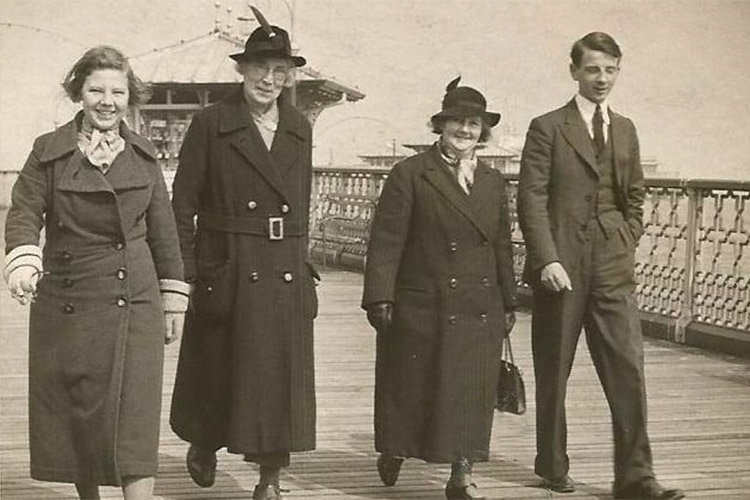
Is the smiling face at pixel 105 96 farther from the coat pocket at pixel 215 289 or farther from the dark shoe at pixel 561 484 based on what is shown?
the dark shoe at pixel 561 484

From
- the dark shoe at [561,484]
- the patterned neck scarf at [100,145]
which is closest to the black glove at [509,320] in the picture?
the dark shoe at [561,484]

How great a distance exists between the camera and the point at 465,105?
13.8ft

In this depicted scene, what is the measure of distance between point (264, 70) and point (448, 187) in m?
0.77

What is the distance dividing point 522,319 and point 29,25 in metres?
5.07

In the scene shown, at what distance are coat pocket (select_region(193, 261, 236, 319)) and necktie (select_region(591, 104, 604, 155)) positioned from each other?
55.5 inches

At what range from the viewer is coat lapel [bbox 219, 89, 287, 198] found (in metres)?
4.19

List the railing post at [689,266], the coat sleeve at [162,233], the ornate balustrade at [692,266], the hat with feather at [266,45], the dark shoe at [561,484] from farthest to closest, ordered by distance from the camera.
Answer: the railing post at [689,266]
the ornate balustrade at [692,266]
the dark shoe at [561,484]
the hat with feather at [266,45]
the coat sleeve at [162,233]

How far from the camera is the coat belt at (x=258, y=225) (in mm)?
4199

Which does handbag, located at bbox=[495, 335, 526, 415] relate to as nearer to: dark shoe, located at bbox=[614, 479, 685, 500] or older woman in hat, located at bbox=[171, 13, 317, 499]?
dark shoe, located at bbox=[614, 479, 685, 500]

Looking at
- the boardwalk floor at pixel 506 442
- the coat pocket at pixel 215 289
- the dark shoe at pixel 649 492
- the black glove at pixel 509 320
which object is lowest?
the boardwalk floor at pixel 506 442

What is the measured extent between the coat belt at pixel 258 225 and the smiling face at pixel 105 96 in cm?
76

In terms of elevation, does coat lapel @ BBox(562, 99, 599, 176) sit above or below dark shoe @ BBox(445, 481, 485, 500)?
above

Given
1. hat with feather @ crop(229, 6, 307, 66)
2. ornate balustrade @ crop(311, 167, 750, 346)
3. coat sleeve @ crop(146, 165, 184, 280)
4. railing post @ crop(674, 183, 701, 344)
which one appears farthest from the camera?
railing post @ crop(674, 183, 701, 344)

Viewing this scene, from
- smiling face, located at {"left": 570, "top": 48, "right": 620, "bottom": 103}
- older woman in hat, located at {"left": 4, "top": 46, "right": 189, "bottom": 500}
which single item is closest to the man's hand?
smiling face, located at {"left": 570, "top": 48, "right": 620, "bottom": 103}
